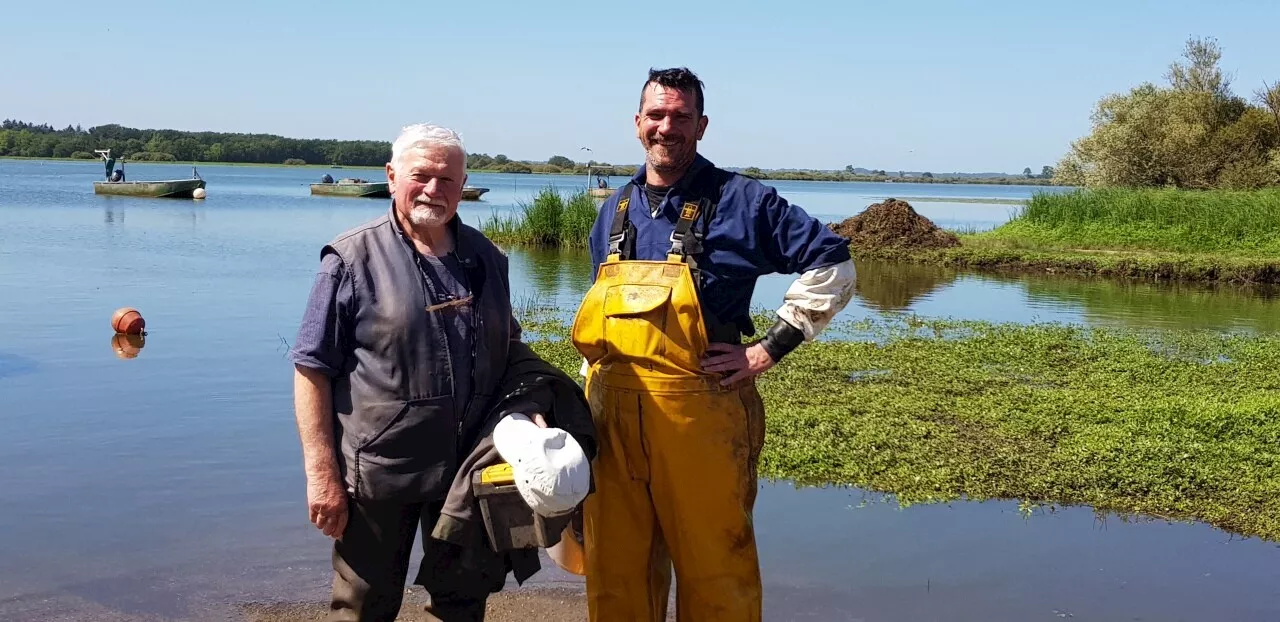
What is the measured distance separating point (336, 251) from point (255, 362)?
25.5 feet

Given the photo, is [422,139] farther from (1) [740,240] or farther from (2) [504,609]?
(2) [504,609]

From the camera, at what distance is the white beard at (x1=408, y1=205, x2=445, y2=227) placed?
2980 millimetres

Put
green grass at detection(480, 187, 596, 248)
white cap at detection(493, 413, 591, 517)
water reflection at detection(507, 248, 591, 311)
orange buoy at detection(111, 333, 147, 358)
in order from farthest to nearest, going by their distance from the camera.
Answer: green grass at detection(480, 187, 596, 248)
water reflection at detection(507, 248, 591, 311)
orange buoy at detection(111, 333, 147, 358)
white cap at detection(493, 413, 591, 517)

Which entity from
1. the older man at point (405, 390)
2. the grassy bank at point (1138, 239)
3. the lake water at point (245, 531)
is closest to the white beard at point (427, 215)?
the older man at point (405, 390)

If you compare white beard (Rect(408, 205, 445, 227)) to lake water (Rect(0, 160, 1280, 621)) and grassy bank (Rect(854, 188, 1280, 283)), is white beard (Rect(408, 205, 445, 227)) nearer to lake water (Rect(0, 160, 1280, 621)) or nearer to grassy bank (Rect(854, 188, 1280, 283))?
lake water (Rect(0, 160, 1280, 621))

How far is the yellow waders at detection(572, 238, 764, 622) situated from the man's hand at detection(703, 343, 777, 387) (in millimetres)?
36

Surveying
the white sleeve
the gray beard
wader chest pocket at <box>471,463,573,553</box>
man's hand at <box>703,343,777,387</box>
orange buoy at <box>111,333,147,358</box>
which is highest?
the gray beard

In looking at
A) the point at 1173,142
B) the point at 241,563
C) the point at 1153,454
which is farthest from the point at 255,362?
the point at 1173,142

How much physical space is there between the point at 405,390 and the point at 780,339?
1.13 metres

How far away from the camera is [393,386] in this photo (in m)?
2.92

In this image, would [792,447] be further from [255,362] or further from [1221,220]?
[1221,220]

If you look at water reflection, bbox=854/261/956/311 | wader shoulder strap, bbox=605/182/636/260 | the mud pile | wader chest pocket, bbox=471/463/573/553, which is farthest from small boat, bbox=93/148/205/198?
wader chest pocket, bbox=471/463/573/553

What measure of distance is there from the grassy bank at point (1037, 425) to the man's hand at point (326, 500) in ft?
12.0

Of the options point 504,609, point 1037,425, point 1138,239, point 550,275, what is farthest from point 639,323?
point 1138,239
